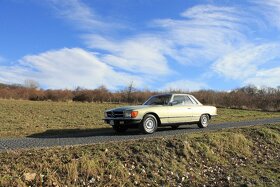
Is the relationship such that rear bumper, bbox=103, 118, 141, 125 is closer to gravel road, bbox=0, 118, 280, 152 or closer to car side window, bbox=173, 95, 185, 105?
gravel road, bbox=0, 118, 280, 152

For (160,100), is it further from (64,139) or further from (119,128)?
(64,139)

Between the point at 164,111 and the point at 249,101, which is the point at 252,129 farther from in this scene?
the point at 249,101

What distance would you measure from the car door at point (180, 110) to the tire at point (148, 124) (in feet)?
2.94

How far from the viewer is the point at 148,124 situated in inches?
626

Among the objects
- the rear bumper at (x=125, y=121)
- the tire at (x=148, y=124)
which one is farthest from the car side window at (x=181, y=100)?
the rear bumper at (x=125, y=121)

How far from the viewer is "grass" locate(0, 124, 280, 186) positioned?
8.91 m

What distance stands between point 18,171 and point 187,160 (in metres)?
4.86

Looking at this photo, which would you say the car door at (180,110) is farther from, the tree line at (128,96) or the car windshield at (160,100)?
the tree line at (128,96)

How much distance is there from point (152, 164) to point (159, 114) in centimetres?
575

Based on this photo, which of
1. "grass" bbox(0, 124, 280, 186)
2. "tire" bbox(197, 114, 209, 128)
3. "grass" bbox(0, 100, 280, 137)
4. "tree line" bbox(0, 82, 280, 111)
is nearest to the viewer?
"grass" bbox(0, 124, 280, 186)

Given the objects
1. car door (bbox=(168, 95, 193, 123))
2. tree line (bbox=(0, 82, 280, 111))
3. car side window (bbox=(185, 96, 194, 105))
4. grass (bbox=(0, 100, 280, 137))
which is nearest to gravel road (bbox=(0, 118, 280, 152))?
car door (bbox=(168, 95, 193, 123))

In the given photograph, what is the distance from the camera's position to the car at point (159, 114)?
1555 cm

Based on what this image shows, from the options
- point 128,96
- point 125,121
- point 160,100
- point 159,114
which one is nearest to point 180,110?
point 160,100

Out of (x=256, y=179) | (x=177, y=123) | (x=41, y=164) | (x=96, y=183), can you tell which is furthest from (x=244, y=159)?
(x=41, y=164)
